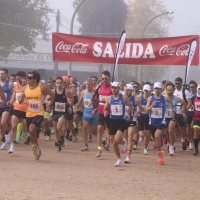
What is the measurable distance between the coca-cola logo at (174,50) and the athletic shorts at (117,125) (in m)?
8.54

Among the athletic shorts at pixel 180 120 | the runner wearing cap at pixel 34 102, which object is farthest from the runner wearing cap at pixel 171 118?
the runner wearing cap at pixel 34 102

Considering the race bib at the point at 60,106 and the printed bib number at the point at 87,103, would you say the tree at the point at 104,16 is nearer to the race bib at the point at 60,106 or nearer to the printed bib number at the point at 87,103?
the printed bib number at the point at 87,103

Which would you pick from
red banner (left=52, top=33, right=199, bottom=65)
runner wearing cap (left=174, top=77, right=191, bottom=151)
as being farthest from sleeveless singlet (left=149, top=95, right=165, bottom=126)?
red banner (left=52, top=33, right=199, bottom=65)

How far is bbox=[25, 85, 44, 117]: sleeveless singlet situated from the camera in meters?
12.2

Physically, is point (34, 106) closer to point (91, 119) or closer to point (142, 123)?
point (91, 119)

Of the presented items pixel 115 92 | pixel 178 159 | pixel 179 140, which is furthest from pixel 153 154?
pixel 179 140

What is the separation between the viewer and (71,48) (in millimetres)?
21281

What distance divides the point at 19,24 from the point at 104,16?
2666 cm

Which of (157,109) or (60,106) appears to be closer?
(157,109)

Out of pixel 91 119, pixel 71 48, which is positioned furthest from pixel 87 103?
pixel 71 48

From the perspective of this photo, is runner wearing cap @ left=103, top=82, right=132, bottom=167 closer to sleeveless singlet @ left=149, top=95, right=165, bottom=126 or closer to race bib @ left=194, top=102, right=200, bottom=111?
sleeveless singlet @ left=149, top=95, right=165, bottom=126

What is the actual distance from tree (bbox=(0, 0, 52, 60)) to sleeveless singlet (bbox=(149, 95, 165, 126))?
118 ft

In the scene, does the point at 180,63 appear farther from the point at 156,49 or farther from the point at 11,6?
the point at 11,6

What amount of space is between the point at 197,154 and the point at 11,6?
1447 inches
